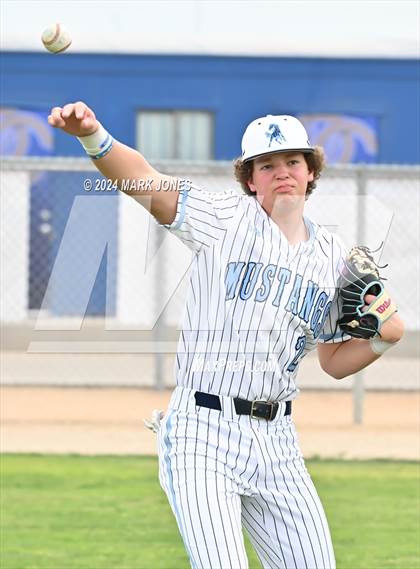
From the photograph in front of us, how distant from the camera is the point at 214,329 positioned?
14.4 feet

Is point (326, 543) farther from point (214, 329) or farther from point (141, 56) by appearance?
point (141, 56)

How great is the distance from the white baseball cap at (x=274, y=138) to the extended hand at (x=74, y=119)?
61 cm

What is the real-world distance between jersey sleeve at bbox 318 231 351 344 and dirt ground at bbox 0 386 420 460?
566 cm

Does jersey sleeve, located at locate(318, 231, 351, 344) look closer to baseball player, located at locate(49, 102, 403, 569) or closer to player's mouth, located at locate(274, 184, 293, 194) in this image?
baseball player, located at locate(49, 102, 403, 569)

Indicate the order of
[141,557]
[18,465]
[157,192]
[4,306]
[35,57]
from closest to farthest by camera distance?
[157,192] → [141,557] → [18,465] → [4,306] → [35,57]

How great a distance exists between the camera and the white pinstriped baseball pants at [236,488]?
4191 mm

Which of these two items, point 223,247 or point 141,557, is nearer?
point 223,247

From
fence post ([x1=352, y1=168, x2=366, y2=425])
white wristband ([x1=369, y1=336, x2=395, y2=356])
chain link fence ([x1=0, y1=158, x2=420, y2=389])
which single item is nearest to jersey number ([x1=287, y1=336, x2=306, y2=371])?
white wristband ([x1=369, y1=336, x2=395, y2=356])

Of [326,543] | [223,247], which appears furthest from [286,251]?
[326,543]

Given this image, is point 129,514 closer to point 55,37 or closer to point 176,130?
point 55,37

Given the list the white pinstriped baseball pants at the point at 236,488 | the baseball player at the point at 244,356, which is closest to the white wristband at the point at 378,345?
the baseball player at the point at 244,356

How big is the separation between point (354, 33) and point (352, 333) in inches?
480

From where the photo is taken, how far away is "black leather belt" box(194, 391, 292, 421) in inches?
171

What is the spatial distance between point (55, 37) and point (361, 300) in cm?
133
